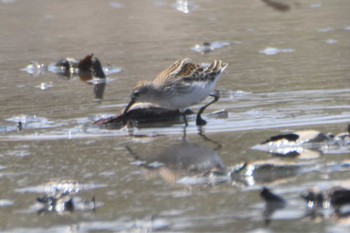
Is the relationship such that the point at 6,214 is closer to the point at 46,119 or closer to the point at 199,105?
the point at 46,119

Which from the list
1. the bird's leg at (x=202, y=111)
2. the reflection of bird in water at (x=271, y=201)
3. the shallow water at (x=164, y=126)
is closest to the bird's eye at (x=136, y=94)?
the shallow water at (x=164, y=126)

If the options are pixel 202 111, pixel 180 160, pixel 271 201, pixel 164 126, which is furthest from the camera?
pixel 202 111

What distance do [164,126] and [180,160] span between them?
1678 mm

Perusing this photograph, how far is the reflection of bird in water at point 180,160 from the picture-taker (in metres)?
7.25

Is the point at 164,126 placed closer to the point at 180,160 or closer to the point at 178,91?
the point at 178,91

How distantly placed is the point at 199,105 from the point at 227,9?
21.5 feet

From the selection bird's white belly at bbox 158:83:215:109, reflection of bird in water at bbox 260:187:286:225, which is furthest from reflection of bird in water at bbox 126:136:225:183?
bird's white belly at bbox 158:83:215:109

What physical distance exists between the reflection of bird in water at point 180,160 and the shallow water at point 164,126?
2 centimetres

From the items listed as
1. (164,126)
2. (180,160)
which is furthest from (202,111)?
(180,160)

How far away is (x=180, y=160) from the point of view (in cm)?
761

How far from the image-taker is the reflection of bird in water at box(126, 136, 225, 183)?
7.25 meters

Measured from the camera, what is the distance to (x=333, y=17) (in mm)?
15102

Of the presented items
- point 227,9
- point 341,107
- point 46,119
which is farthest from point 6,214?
point 227,9

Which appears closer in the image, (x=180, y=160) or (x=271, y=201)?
(x=271, y=201)
